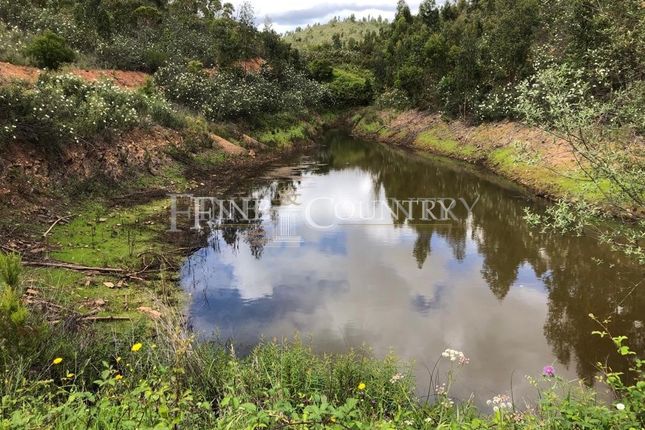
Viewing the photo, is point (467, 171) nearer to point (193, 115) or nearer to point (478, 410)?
point (193, 115)

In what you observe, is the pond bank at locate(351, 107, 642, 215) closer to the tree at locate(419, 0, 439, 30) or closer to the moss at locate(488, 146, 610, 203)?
the moss at locate(488, 146, 610, 203)

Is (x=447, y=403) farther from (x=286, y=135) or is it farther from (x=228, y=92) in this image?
(x=286, y=135)

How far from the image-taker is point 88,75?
2297 cm

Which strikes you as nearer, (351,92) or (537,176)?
(537,176)

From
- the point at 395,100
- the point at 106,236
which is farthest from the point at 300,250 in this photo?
the point at 395,100

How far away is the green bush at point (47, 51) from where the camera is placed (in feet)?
67.5

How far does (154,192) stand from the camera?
1681 centimetres

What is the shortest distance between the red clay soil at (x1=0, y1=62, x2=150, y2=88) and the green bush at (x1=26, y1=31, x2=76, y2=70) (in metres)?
0.71

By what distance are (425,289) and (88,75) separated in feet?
67.8

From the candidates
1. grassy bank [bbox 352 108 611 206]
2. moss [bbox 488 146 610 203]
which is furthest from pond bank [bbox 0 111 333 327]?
moss [bbox 488 146 610 203]

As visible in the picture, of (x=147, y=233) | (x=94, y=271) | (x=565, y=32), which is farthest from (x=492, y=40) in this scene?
(x=94, y=271)

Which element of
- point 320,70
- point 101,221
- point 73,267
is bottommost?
point 73,267

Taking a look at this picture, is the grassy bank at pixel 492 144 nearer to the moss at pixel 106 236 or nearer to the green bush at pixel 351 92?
the green bush at pixel 351 92

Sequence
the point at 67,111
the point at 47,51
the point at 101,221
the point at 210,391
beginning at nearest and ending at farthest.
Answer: the point at 210,391, the point at 101,221, the point at 67,111, the point at 47,51
